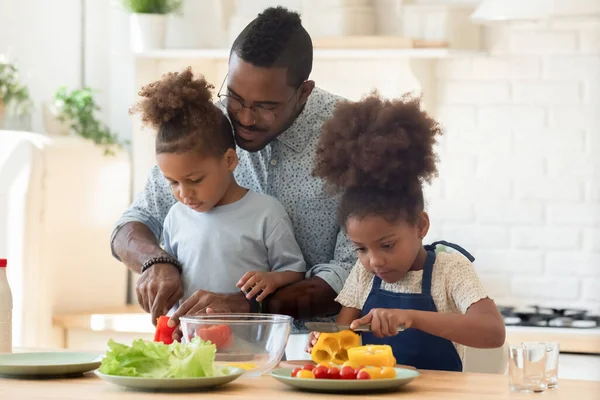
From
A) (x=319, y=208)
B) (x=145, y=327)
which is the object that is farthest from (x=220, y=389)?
(x=145, y=327)

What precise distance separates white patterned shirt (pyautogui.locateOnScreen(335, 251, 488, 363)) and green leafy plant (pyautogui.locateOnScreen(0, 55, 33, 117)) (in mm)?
2239

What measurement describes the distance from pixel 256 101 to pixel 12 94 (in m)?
2.08

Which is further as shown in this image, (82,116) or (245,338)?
(82,116)

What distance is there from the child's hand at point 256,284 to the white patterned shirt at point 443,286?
5.8 inches

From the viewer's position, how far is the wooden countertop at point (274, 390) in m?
1.54

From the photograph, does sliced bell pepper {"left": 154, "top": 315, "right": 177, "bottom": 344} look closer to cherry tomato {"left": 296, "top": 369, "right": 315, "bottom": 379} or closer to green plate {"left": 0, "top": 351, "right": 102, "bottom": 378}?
green plate {"left": 0, "top": 351, "right": 102, "bottom": 378}

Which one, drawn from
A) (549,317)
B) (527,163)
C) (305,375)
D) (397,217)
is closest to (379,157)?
(397,217)

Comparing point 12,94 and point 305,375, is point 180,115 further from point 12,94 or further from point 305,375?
point 12,94

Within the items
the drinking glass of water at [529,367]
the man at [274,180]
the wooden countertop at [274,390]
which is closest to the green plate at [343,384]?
the wooden countertop at [274,390]

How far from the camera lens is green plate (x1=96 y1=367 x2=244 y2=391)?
5.13 feet

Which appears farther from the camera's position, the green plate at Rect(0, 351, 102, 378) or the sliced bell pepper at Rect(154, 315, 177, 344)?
the sliced bell pepper at Rect(154, 315, 177, 344)

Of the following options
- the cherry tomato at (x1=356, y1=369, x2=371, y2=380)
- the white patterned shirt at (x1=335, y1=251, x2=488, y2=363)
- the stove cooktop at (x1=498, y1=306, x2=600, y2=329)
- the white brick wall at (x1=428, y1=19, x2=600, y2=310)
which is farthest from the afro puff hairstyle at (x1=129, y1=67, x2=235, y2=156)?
the white brick wall at (x1=428, y1=19, x2=600, y2=310)

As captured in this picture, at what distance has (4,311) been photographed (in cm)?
195

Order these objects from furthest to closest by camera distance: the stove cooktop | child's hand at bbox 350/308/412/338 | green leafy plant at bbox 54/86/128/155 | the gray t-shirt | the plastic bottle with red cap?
green leafy plant at bbox 54/86/128/155 < the stove cooktop < the gray t-shirt < the plastic bottle with red cap < child's hand at bbox 350/308/412/338
